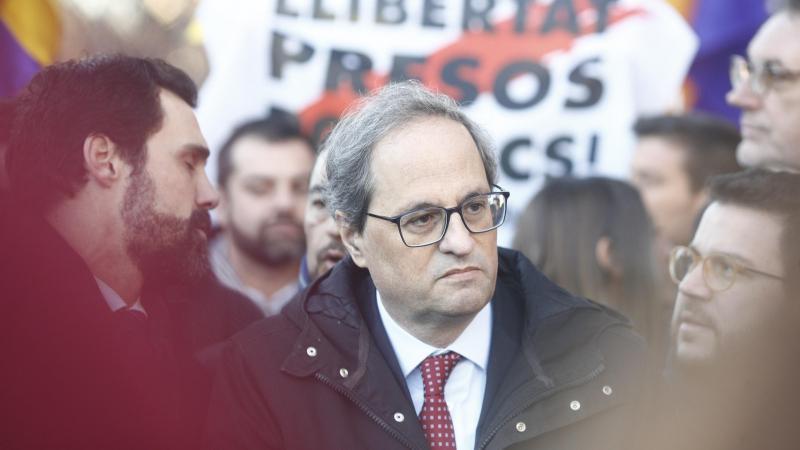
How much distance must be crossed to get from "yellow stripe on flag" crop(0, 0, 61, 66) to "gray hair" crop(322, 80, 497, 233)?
2252 millimetres

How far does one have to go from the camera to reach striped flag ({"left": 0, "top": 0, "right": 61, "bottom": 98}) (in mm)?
4402

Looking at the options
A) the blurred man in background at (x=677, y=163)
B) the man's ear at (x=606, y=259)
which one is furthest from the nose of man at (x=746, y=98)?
the blurred man in background at (x=677, y=163)

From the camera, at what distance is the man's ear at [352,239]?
8.64ft

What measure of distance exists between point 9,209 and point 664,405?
1.49 meters

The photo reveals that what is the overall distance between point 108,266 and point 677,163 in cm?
341

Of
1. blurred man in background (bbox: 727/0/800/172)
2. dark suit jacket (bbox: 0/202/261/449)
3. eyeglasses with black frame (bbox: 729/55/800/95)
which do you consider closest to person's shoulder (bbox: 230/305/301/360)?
dark suit jacket (bbox: 0/202/261/449)

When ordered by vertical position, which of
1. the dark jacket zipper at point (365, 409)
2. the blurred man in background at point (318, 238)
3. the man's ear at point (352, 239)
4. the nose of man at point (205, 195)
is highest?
the nose of man at point (205, 195)

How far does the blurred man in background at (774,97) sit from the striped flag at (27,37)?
288cm

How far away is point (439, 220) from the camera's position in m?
2.42

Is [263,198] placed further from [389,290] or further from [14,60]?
[389,290]

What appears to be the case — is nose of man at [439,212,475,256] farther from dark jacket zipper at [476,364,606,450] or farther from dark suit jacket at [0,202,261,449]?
dark suit jacket at [0,202,261,449]

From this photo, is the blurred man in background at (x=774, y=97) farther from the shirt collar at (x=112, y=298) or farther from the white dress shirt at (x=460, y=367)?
the shirt collar at (x=112, y=298)

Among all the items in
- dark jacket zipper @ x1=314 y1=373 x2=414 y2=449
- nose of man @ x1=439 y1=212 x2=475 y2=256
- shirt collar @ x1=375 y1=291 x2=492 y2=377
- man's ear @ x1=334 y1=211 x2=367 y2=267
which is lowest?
dark jacket zipper @ x1=314 y1=373 x2=414 y2=449

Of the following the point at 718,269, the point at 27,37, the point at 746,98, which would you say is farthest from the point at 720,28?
the point at 27,37
